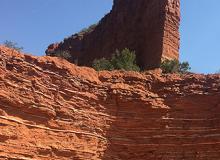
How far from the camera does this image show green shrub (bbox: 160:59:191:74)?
78.3ft

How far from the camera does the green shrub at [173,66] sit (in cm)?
2388

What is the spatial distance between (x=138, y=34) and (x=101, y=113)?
14.6 m

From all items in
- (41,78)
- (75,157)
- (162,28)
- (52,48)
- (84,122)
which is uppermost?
(52,48)

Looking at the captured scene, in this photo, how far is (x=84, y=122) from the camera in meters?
15.6

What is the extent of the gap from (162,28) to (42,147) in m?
14.6

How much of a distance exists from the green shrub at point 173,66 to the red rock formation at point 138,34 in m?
0.81

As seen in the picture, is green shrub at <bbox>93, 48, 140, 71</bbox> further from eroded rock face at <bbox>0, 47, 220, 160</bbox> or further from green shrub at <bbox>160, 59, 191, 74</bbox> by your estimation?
eroded rock face at <bbox>0, 47, 220, 160</bbox>

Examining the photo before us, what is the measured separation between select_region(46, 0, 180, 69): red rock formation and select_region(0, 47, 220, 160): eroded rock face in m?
8.47

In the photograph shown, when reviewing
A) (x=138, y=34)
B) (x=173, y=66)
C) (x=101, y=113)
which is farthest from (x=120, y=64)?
(x=138, y=34)

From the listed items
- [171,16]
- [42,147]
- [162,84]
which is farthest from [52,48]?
[42,147]

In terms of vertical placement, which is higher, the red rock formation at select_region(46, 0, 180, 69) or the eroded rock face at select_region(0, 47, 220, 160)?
the red rock formation at select_region(46, 0, 180, 69)

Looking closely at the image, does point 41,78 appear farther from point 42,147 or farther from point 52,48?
point 52,48

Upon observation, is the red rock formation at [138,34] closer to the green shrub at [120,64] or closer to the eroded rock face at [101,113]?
the green shrub at [120,64]

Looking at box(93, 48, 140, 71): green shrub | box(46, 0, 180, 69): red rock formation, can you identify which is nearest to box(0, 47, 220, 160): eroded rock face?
box(93, 48, 140, 71): green shrub
